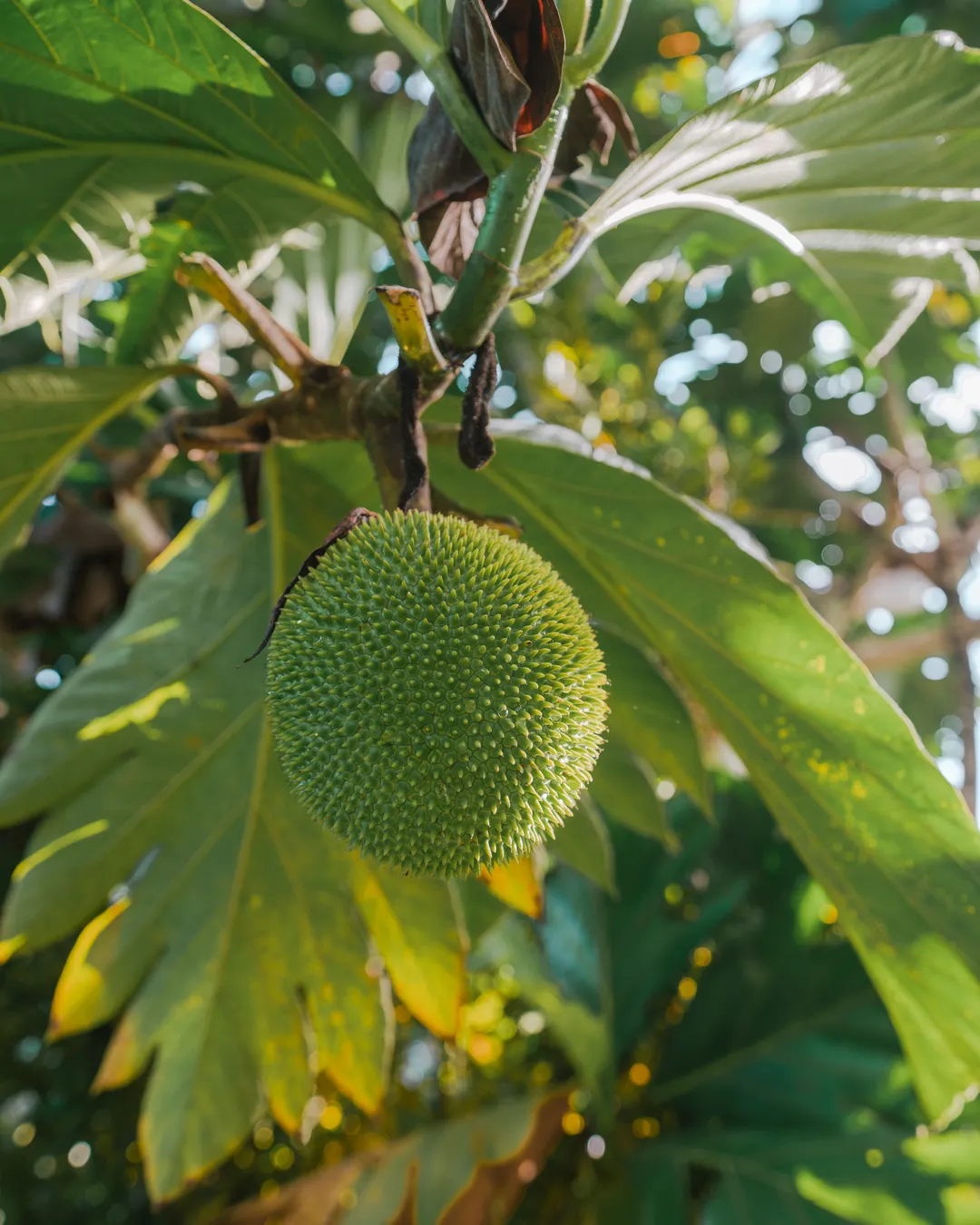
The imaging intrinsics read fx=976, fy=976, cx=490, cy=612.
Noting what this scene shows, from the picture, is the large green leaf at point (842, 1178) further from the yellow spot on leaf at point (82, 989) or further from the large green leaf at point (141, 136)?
the large green leaf at point (141, 136)

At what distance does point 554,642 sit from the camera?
875 millimetres

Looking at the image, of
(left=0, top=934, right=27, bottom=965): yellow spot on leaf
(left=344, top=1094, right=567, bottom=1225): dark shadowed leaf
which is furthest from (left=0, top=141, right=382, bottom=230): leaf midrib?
(left=344, top=1094, right=567, bottom=1225): dark shadowed leaf

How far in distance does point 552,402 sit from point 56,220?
2.00 meters

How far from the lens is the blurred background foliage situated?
2039 mm

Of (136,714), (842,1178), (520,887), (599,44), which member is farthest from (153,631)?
(842,1178)

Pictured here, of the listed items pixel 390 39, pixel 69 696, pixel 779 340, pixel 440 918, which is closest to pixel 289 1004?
pixel 440 918

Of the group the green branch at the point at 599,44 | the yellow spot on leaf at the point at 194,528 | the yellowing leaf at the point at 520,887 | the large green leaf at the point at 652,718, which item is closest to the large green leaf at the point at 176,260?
the yellow spot on leaf at the point at 194,528

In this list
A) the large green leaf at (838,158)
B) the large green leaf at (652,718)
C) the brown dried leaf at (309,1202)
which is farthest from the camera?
the brown dried leaf at (309,1202)

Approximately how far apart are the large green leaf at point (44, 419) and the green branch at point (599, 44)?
1.84 feet

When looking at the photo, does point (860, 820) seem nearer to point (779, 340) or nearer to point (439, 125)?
point (439, 125)

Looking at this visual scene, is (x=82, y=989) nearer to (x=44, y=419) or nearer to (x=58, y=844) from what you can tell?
(x=58, y=844)

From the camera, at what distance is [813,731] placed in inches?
41.1

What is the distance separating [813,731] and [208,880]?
0.93 metres

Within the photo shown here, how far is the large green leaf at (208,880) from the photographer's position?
4.47 ft
